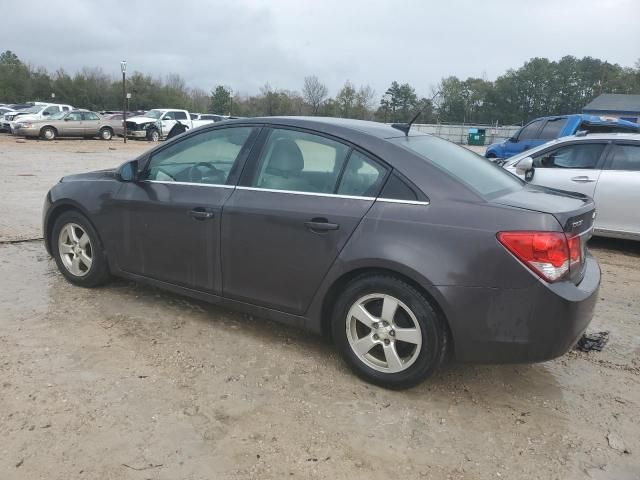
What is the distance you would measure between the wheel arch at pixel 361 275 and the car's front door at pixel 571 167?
4.75 metres

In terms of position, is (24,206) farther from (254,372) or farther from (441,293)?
(441,293)

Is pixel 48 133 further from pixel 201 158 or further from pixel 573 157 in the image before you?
pixel 201 158

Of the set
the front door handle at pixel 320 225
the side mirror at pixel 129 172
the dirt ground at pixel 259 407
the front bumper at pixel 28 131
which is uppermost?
the side mirror at pixel 129 172

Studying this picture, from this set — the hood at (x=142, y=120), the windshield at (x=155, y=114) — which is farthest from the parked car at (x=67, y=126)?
the windshield at (x=155, y=114)

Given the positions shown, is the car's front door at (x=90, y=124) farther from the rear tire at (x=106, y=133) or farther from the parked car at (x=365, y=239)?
the parked car at (x=365, y=239)

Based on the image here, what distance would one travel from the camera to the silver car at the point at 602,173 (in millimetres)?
6555

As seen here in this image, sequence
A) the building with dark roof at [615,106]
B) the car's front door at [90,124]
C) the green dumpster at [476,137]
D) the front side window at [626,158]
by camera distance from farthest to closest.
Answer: the building with dark roof at [615,106], the green dumpster at [476,137], the car's front door at [90,124], the front side window at [626,158]

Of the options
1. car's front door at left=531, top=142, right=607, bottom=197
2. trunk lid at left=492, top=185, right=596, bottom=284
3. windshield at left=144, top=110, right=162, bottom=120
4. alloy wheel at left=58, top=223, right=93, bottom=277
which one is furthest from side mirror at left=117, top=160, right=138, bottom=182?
windshield at left=144, top=110, right=162, bottom=120

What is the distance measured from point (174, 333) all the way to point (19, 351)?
3.19 feet

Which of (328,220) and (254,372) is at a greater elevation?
(328,220)

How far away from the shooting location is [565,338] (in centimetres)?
285

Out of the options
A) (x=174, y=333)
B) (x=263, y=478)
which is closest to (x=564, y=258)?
(x=263, y=478)

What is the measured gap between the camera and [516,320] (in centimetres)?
282

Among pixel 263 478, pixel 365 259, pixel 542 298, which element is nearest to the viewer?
pixel 263 478
